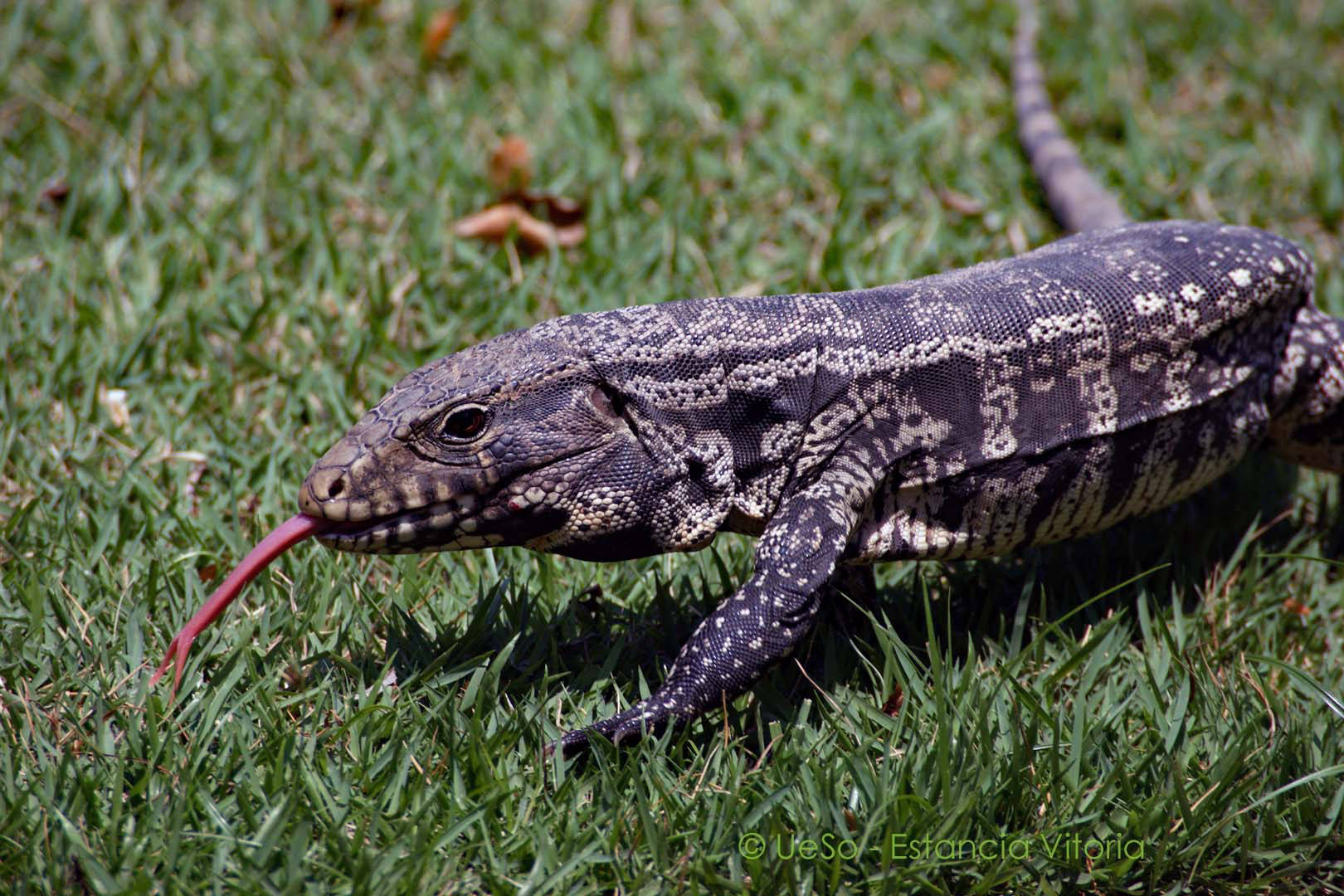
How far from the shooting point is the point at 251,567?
3.46 meters

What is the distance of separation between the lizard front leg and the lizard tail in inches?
107

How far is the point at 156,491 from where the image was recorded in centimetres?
457

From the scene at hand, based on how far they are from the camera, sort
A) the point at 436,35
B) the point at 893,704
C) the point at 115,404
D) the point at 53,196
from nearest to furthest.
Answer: the point at 893,704
the point at 115,404
the point at 53,196
the point at 436,35

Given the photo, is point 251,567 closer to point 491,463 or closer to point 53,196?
point 491,463

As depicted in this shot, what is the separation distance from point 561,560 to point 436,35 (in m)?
3.66

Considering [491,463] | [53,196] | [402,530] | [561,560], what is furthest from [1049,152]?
[53,196]

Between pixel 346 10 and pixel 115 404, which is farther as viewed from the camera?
pixel 346 10

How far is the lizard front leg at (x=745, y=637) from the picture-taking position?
3545 mm

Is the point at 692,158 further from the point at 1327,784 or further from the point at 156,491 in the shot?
the point at 1327,784

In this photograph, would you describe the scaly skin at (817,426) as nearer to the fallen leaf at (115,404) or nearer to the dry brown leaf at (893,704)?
the dry brown leaf at (893,704)

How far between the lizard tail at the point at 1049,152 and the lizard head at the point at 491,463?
9.75 feet

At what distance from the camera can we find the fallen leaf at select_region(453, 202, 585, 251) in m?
5.91

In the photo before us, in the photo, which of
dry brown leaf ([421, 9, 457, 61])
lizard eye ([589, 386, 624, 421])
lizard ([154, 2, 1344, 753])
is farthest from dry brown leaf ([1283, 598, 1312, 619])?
dry brown leaf ([421, 9, 457, 61])

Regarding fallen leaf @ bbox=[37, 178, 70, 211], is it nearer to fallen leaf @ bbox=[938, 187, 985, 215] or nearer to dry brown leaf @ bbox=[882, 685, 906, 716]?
fallen leaf @ bbox=[938, 187, 985, 215]
